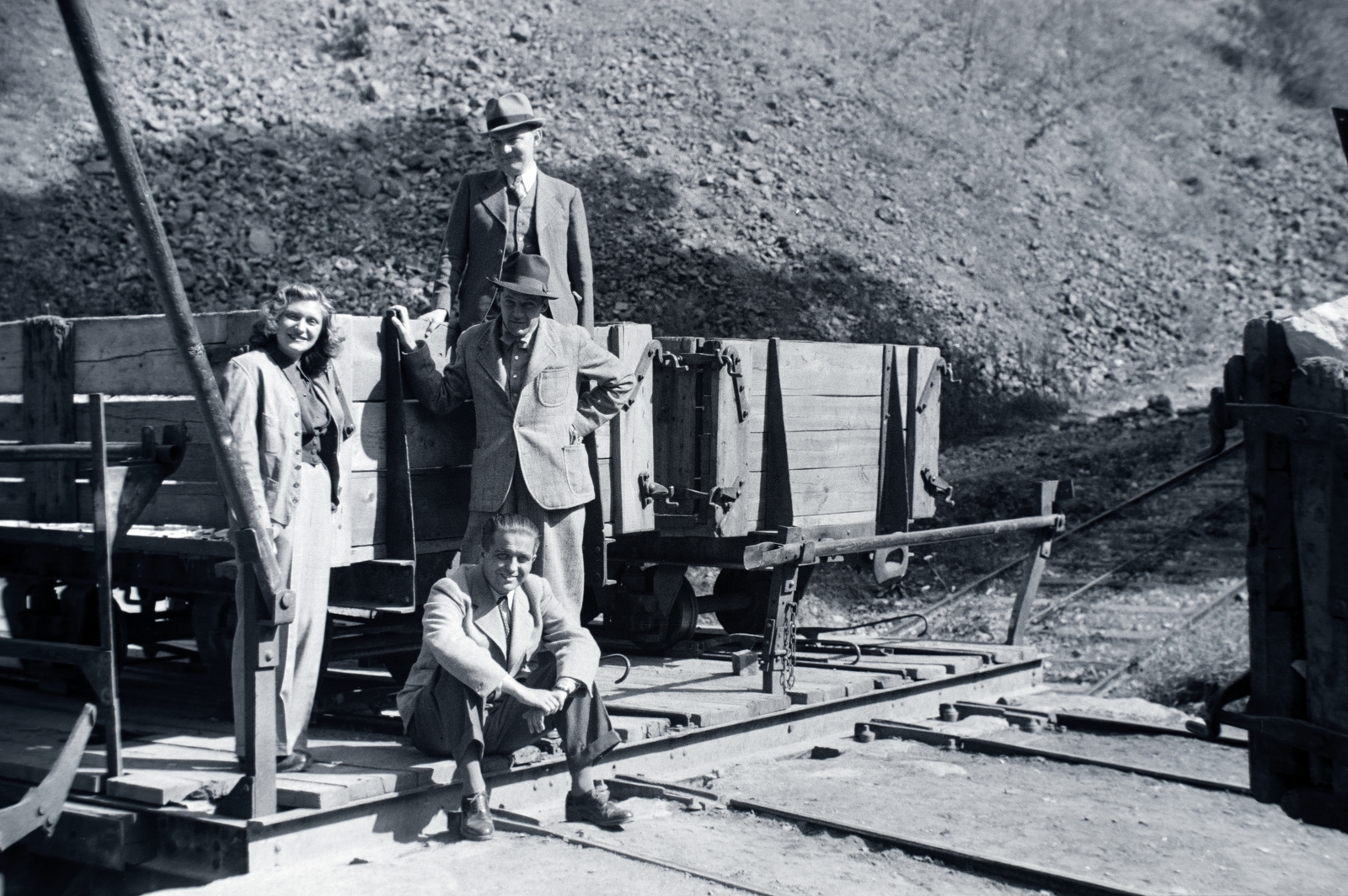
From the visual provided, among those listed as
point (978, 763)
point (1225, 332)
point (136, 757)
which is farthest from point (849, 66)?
point (136, 757)

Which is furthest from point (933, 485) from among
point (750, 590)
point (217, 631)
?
point (217, 631)

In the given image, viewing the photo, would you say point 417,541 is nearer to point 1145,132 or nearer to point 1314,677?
point 1314,677

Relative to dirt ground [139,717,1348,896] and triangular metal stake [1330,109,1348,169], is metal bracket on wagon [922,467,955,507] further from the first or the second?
triangular metal stake [1330,109,1348,169]

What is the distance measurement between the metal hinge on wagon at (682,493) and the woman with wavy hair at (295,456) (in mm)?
2212

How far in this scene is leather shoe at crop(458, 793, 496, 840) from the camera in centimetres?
527

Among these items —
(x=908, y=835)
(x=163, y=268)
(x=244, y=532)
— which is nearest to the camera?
(x=163, y=268)

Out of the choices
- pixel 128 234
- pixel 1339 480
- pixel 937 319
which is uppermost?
pixel 128 234

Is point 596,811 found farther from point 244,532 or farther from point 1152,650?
point 1152,650

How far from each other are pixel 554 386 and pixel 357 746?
179cm

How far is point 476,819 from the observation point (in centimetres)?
528

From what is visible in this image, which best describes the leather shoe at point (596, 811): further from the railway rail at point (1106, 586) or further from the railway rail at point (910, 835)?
the railway rail at point (1106, 586)

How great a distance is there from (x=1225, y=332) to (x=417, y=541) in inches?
791

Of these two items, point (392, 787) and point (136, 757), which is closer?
point (392, 787)

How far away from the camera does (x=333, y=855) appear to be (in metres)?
5.04
